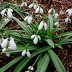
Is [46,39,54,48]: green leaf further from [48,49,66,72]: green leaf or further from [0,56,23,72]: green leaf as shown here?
[0,56,23,72]: green leaf

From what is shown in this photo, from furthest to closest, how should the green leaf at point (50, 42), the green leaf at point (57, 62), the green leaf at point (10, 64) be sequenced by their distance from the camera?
1. the green leaf at point (50, 42)
2. the green leaf at point (10, 64)
3. the green leaf at point (57, 62)

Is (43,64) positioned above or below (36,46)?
below

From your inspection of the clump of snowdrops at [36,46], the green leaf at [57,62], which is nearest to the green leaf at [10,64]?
the clump of snowdrops at [36,46]

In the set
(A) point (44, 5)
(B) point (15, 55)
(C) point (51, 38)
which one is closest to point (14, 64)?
(B) point (15, 55)

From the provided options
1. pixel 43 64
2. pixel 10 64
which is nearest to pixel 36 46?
pixel 43 64

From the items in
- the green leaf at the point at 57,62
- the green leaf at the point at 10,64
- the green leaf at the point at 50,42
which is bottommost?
the green leaf at the point at 57,62

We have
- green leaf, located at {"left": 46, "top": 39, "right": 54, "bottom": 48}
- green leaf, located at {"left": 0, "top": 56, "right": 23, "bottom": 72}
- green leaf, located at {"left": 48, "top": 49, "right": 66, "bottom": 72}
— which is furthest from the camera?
green leaf, located at {"left": 46, "top": 39, "right": 54, "bottom": 48}

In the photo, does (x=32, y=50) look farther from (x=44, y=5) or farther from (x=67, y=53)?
(x=44, y=5)

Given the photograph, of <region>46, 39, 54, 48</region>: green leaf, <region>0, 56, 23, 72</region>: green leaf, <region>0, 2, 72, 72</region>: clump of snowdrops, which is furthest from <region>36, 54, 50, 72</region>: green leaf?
<region>0, 56, 23, 72</region>: green leaf

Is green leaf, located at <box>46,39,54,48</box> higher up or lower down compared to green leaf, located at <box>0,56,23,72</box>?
higher up

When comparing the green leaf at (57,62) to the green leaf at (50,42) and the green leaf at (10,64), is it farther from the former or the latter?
the green leaf at (10,64)

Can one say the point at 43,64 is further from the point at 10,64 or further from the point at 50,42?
the point at 10,64

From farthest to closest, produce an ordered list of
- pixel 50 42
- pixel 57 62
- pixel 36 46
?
pixel 36 46 < pixel 50 42 < pixel 57 62
